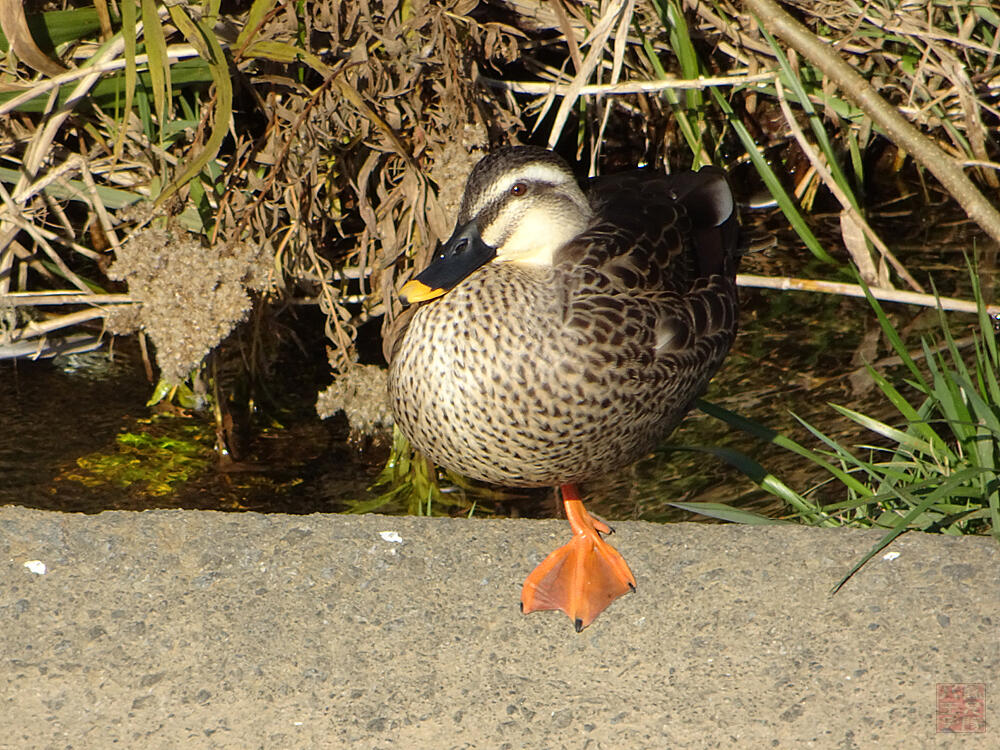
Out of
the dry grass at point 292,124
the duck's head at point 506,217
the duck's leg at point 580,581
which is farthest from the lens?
the dry grass at point 292,124

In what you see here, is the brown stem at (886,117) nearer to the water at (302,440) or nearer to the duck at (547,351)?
the water at (302,440)

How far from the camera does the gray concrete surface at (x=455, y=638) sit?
2123 millimetres

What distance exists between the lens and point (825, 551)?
97.6 inches

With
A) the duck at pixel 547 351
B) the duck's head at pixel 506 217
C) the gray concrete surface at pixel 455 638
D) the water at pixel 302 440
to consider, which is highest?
the duck's head at pixel 506 217

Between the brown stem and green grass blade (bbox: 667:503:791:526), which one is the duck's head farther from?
the brown stem

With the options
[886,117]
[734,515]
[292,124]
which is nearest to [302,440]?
[292,124]

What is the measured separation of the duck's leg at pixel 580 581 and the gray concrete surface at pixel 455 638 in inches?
1.1

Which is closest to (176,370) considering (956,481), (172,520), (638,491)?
(172,520)

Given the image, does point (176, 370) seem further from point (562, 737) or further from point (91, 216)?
point (562, 737)

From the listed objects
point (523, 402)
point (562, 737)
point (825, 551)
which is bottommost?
point (562, 737)

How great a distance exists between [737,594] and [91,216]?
7.33 feet

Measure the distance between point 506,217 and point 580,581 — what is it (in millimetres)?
782

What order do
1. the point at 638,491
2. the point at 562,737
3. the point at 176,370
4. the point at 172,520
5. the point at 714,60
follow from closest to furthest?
1. the point at 562,737
2. the point at 172,520
3. the point at 176,370
4. the point at 638,491
5. the point at 714,60

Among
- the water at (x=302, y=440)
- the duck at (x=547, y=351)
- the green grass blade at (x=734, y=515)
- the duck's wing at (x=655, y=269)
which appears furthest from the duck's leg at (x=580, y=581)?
the water at (x=302, y=440)
